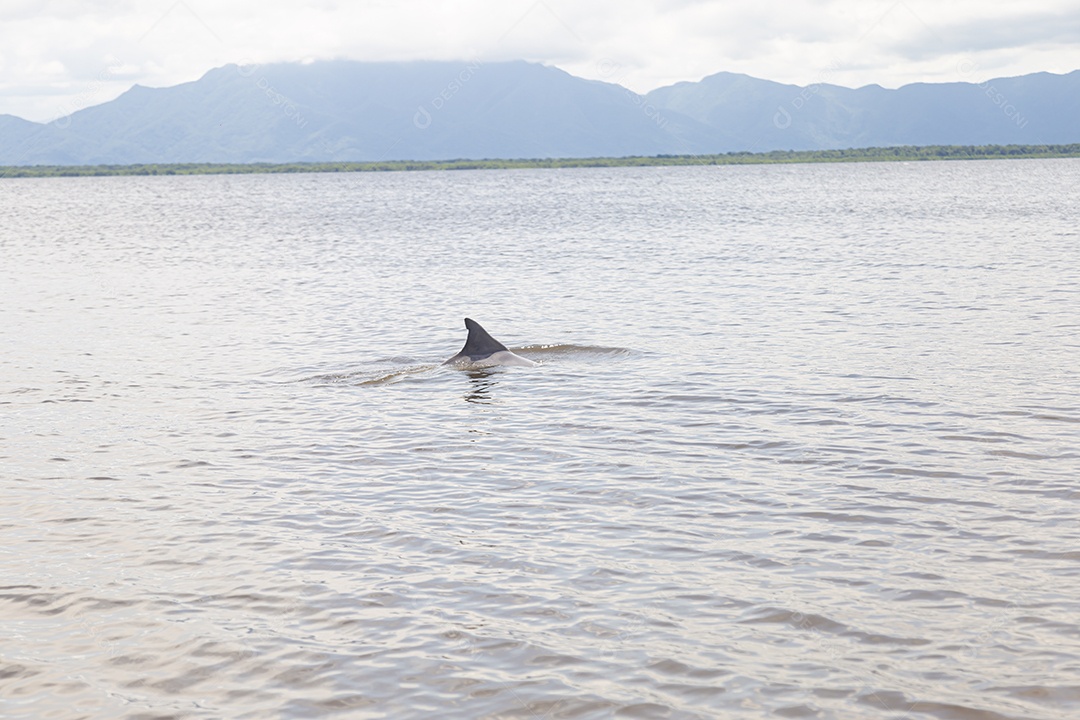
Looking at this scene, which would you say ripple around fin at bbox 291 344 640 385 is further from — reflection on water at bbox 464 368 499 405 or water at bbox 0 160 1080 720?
reflection on water at bbox 464 368 499 405

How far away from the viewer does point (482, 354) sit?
27.3 metres

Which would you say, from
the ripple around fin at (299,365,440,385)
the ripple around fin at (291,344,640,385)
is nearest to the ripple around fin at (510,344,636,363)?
the ripple around fin at (291,344,640,385)

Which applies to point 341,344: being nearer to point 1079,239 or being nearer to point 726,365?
point 726,365

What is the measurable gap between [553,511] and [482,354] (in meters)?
12.4

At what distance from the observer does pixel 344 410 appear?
22672mm

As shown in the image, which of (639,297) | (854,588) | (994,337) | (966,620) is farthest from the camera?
(639,297)

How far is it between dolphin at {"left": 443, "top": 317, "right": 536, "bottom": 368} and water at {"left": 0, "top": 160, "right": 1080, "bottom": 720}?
0.77 metres

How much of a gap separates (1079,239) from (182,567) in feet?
195

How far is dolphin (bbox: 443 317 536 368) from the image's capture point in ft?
88.9

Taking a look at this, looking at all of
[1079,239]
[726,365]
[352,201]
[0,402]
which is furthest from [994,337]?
[352,201]

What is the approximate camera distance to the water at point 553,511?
10.3 meters

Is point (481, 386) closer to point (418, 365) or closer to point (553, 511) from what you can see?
point (418, 365)

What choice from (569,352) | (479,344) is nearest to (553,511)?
(479,344)

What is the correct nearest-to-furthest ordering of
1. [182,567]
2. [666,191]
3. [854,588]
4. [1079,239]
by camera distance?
[854,588] < [182,567] < [1079,239] < [666,191]
